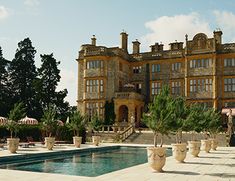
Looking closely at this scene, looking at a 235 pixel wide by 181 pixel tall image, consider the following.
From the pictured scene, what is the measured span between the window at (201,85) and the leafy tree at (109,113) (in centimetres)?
1031

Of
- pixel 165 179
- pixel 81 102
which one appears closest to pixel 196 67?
pixel 81 102

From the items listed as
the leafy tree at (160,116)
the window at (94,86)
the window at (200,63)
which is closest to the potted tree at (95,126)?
the window at (94,86)

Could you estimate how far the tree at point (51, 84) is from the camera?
5288cm

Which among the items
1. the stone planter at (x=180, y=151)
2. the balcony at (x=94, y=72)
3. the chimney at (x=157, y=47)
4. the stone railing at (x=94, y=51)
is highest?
the chimney at (x=157, y=47)

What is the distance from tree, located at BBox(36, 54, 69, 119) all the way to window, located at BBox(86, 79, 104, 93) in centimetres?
905

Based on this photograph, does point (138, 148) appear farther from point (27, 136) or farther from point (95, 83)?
point (95, 83)

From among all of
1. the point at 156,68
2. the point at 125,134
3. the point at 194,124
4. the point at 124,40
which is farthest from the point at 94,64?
the point at 194,124

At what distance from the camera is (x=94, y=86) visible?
46.1m

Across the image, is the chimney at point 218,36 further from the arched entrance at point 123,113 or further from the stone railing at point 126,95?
the arched entrance at point 123,113

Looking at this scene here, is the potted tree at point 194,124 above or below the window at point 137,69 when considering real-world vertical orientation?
below

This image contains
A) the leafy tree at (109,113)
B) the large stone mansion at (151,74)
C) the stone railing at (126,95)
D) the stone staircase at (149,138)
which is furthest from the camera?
the leafy tree at (109,113)

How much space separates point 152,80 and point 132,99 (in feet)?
17.3

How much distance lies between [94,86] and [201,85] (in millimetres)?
13777

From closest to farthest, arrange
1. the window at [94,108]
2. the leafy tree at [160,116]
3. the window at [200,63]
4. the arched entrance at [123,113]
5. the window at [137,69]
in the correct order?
the leafy tree at [160,116]
the window at [200,63]
the window at [94,108]
the arched entrance at [123,113]
the window at [137,69]
